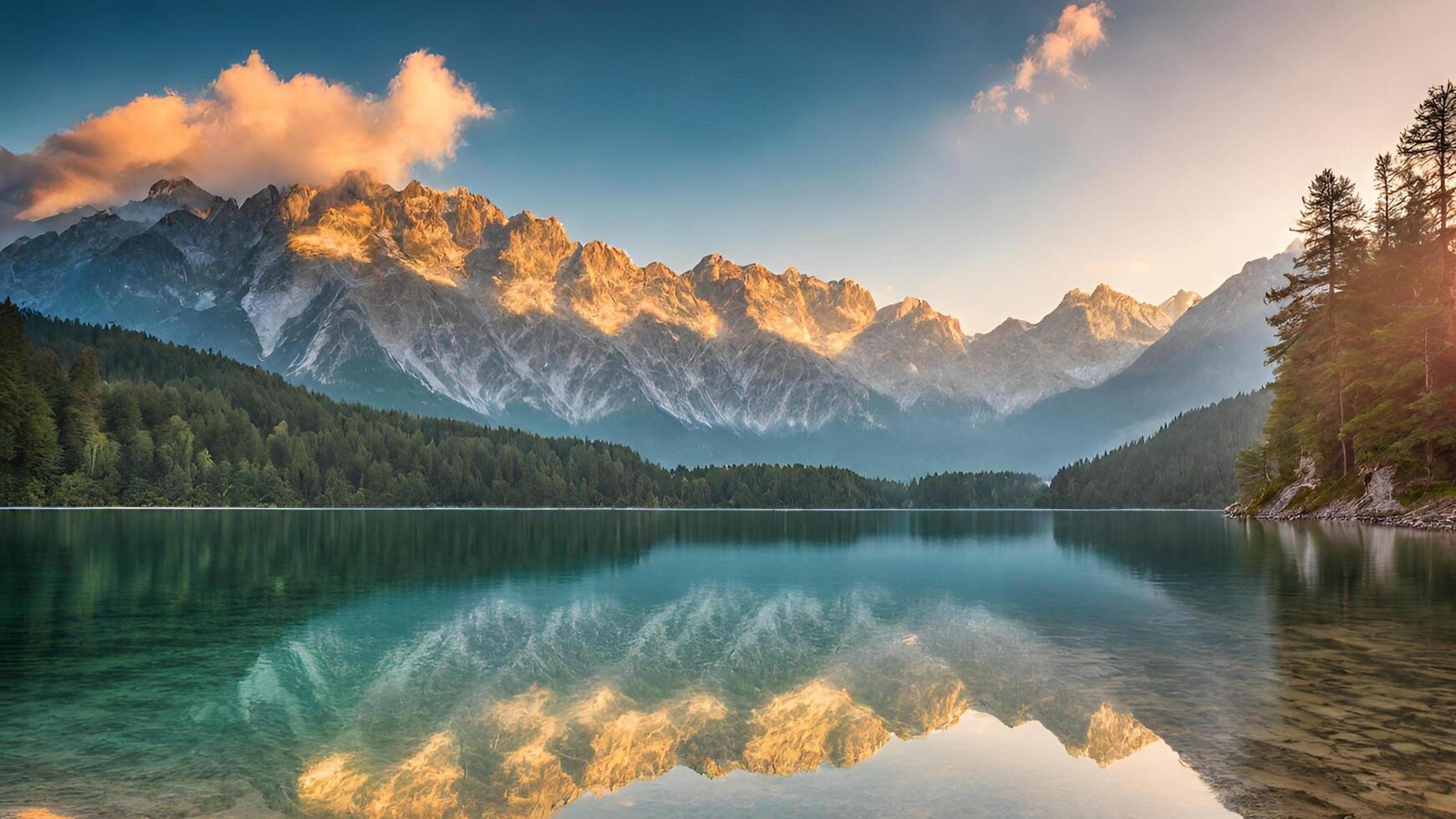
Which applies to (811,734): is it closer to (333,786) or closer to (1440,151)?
(333,786)

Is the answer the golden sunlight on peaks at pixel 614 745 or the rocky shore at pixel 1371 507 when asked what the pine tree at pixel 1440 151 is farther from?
the golden sunlight on peaks at pixel 614 745

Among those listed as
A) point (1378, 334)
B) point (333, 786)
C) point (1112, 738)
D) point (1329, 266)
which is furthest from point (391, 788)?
point (1329, 266)

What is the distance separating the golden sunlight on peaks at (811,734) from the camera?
16797 millimetres

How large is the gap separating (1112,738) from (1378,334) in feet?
307

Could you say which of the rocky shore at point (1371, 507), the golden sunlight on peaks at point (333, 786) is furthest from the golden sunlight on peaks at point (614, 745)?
the rocky shore at point (1371, 507)

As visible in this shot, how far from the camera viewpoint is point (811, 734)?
18703 millimetres

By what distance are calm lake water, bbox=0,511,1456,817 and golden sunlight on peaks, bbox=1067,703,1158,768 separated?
0.25 feet

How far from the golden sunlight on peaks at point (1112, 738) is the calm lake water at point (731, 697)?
77 millimetres

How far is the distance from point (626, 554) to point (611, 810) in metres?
62.9

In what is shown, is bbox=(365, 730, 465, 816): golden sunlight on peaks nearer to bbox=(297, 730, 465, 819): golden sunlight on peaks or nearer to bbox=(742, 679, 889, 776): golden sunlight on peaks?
bbox=(297, 730, 465, 819): golden sunlight on peaks

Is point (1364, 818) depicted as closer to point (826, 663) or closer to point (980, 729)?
point (980, 729)

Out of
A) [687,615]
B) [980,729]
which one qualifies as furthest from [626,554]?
[980,729]

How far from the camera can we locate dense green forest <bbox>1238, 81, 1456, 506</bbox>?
278 ft

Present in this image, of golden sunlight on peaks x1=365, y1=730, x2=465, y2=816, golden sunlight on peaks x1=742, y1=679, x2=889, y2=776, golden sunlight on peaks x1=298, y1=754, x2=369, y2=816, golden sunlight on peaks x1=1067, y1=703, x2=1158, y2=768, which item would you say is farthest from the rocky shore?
golden sunlight on peaks x1=298, y1=754, x2=369, y2=816
